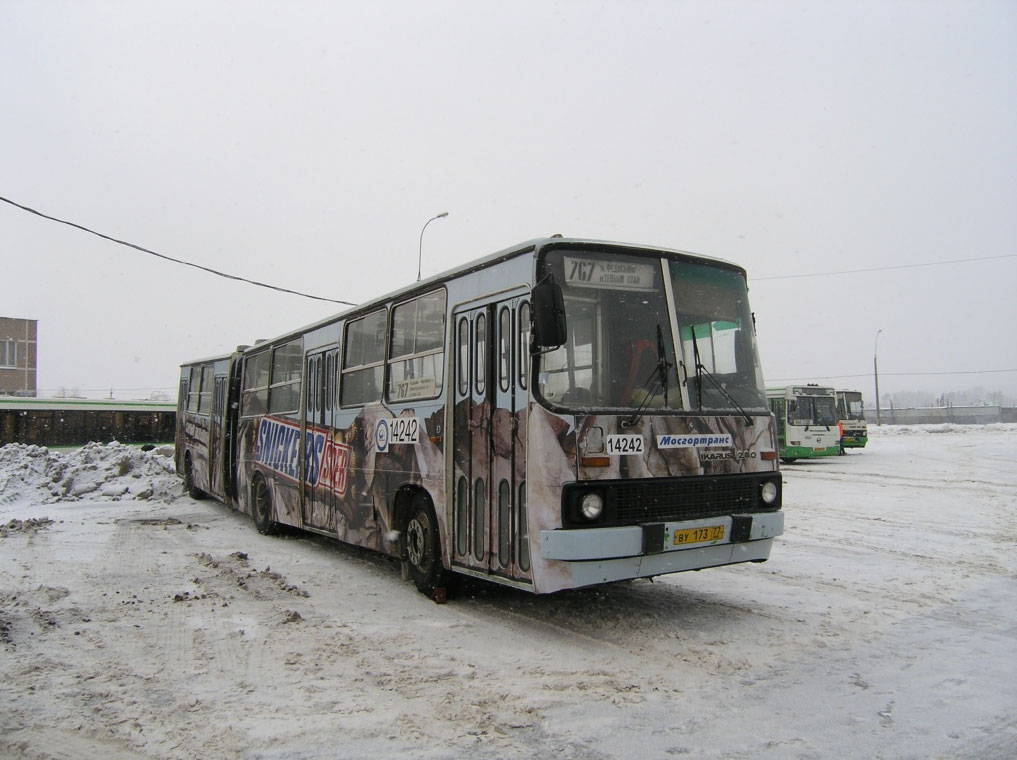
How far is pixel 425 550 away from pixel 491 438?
1.63 metres

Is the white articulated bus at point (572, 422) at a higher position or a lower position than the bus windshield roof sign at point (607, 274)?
lower

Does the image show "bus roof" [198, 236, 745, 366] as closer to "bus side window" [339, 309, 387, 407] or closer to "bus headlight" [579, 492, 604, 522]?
"bus side window" [339, 309, 387, 407]

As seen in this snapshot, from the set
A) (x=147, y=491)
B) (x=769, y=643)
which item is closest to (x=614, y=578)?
(x=769, y=643)

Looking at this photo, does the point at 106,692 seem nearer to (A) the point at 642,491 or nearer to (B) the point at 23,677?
(B) the point at 23,677

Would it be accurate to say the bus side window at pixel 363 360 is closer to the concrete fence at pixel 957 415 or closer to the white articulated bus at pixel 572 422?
the white articulated bus at pixel 572 422

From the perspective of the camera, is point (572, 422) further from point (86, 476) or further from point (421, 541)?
point (86, 476)

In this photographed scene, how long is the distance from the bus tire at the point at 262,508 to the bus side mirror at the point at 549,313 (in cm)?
782

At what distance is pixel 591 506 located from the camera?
557 cm

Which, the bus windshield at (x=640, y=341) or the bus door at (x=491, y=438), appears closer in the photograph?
the bus windshield at (x=640, y=341)

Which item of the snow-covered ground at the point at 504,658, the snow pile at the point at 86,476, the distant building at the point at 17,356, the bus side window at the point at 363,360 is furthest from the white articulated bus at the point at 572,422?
the distant building at the point at 17,356

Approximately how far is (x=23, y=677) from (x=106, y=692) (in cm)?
73

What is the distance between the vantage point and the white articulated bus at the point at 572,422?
18.4 feet

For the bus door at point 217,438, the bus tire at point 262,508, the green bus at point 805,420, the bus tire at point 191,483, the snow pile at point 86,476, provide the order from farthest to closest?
the green bus at point 805,420
the bus tire at point 191,483
the snow pile at point 86,476
the bus door at point 217,438
the bus tire at point 262,508

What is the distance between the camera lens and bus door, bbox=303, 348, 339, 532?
9695 mm
